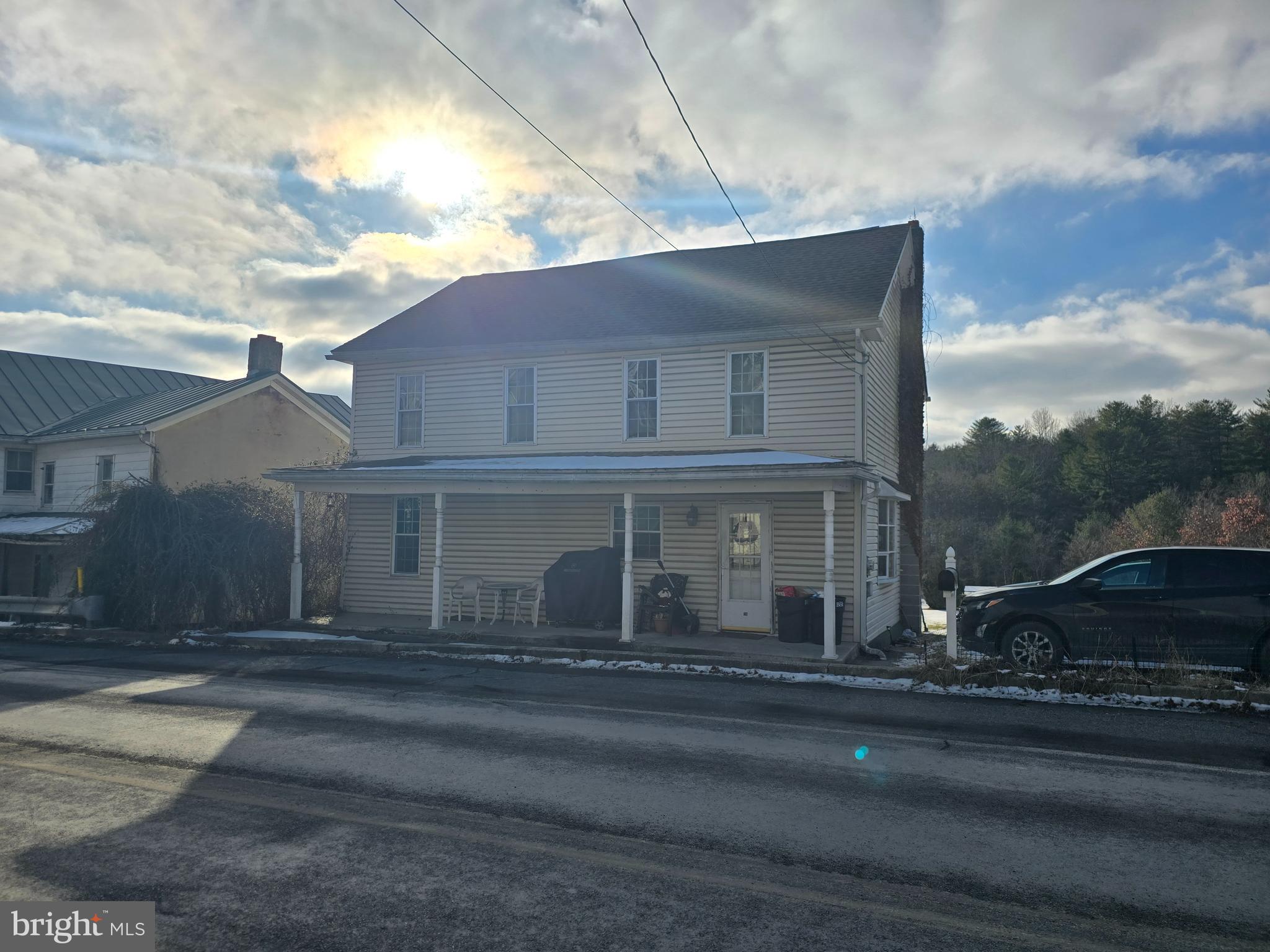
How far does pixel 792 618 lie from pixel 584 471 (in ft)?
13.6

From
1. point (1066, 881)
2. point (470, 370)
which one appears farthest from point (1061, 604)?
point (470, 370)

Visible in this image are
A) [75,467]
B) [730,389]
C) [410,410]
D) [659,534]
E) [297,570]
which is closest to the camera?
[730,389]

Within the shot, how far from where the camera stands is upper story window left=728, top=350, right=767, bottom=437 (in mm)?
15234

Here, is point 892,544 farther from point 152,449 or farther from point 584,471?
point 152,449

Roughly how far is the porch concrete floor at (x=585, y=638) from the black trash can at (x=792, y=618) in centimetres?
12

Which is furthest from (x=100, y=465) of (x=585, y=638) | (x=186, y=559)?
(x=585, y=638)

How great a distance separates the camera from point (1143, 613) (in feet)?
34.9

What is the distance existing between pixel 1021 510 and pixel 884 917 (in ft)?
172

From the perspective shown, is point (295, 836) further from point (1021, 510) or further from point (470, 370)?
point (1021, 510)

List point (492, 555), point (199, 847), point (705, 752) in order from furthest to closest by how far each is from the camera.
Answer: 1. point (492, 555)
2. point (705, 752)
3. point (199, 847)

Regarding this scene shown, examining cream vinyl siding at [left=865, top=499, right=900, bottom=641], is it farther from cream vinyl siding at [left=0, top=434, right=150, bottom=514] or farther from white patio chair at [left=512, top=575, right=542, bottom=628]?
cream vinyl siding at [left=0, top=434, right=150, bottom=514]

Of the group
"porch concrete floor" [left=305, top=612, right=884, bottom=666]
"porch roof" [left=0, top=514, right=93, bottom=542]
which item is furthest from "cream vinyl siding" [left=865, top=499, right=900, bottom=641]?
"porch roof" [left=0, top=514, right=93, bottom=542]

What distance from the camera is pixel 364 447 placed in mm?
18469

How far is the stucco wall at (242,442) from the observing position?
2353 centimetres
